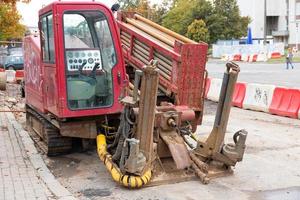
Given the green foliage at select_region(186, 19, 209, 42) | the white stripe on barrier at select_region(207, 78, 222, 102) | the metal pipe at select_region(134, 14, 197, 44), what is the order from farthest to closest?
1. the green foliage at select_region(186, 19, 209, 42)
2. the white stripe on barrier at select_region(207, 78, 222, 102)
3. the metal pipe at select_region(134, 14, 197, 44)

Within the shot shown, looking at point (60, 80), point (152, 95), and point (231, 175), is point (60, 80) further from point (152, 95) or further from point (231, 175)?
point (231, 175)

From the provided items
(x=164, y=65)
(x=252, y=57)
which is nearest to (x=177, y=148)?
A: (x=164, y=65)

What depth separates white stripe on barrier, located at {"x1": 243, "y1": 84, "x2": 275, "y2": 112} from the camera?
47.1ft

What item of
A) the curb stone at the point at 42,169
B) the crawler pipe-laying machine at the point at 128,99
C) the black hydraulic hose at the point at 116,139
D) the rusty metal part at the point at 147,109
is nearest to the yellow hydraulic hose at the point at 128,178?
the crawler pipe-laying machine at the point at 128,99

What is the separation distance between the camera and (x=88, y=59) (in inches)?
318

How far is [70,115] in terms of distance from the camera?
7.86m

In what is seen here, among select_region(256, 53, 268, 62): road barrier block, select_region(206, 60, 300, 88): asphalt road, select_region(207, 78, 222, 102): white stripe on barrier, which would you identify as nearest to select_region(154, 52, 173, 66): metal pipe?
select_region(207, 78, 222, 102): white stripe on barrier

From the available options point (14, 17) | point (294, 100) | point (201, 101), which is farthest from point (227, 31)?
point (201, 101)

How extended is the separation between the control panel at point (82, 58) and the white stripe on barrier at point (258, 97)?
24.4 ft

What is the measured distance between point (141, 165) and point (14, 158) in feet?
10.0

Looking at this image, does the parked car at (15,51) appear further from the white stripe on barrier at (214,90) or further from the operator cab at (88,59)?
the operator cab at (88,59)

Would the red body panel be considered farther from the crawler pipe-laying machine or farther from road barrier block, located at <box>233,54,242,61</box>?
road barrier block, located at <box>233,54,242,61</box>

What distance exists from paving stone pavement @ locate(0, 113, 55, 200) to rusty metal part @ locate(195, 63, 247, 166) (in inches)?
96.5

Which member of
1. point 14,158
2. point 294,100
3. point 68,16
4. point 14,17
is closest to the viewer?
point 68,16
